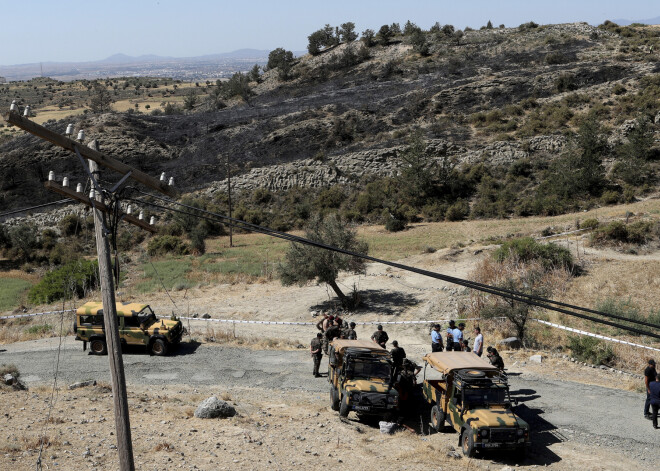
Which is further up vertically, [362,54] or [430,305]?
[362,54]

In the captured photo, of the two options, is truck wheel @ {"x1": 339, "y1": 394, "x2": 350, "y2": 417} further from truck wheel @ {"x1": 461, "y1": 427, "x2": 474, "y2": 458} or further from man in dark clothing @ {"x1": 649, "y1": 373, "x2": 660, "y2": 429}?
man in dark clothing @ {"x1": 649, "y1": 373, "x2": 660, "y2": 429}

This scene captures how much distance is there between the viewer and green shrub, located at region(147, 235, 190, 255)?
48.7 m

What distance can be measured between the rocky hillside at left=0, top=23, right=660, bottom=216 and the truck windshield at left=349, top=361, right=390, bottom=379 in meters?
46.1

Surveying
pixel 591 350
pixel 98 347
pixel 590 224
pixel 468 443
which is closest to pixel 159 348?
pixel 98 347

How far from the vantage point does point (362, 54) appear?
279ft

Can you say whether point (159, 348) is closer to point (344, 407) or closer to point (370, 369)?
point (344, 407)

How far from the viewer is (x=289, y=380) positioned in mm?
18906

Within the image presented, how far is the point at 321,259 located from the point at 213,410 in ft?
46.3

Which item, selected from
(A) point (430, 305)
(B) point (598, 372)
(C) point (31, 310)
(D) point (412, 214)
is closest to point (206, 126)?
(D) point (412, 214)

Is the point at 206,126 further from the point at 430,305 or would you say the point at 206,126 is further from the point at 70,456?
the point at 70,456

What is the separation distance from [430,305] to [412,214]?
2490 centimetres

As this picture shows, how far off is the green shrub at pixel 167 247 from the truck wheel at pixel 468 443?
38084 mm

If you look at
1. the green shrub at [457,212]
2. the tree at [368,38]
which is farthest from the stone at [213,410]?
the tree at [368,38]

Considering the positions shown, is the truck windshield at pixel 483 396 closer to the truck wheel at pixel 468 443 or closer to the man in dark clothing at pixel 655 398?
the truck wheel at pixel 468 443
